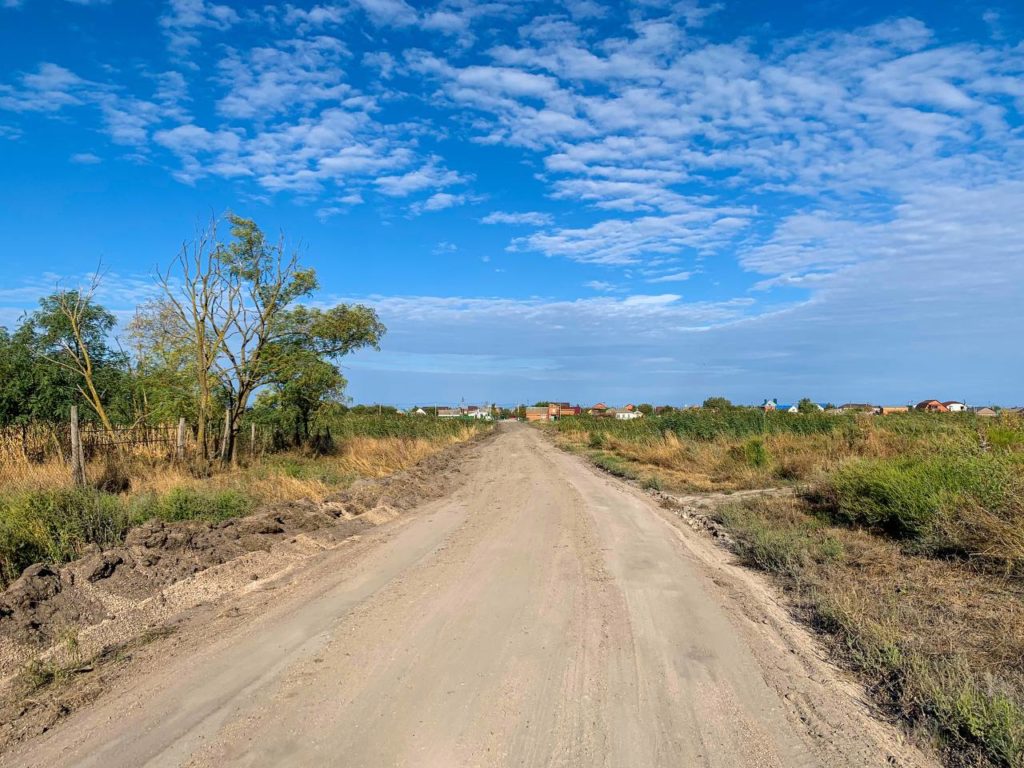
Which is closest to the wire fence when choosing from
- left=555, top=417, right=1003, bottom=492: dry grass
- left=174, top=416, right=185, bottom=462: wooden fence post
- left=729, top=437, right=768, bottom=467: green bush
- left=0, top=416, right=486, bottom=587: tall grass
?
left=174, top=416, right=185, bottom=462: wooden fence post

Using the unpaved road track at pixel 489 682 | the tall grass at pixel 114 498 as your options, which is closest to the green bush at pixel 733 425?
the tall grass at pixel 114 498

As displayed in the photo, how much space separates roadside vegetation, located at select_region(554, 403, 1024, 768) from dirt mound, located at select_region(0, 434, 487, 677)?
21.3 ft

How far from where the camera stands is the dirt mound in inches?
217

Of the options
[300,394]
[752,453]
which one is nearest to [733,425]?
[752,453]

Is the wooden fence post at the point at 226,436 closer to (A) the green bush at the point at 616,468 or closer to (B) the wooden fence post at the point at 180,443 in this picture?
(B) the wooden fence post at the point at 180,443

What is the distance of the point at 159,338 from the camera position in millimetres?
18422

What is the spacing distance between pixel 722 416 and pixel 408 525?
87.0 feet

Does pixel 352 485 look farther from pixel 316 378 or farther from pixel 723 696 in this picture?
pixel 723 696

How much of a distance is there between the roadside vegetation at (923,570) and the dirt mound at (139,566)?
6.51m

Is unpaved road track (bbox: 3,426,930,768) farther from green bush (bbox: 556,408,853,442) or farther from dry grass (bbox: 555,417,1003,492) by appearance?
green bush (bbox: 556,408,853,442)

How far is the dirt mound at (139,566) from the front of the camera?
5520 mm

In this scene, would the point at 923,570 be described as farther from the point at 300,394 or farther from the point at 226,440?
the point at 300,394

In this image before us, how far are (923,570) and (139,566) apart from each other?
9.01 m

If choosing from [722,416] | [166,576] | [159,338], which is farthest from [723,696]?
[722,416]
